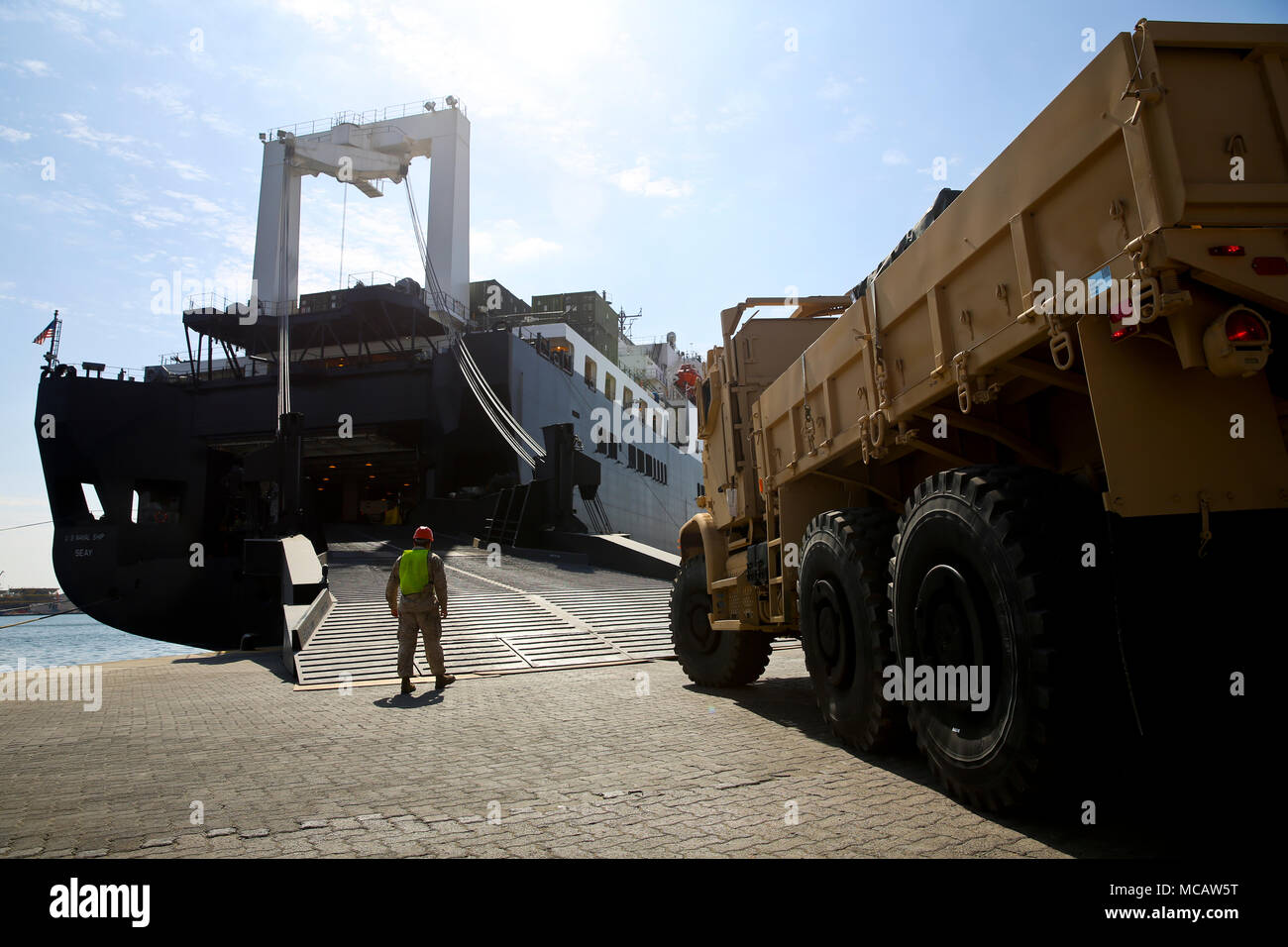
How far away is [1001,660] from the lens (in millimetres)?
3158

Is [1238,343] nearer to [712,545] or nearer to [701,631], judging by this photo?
[712,545]

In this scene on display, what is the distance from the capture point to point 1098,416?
2775 millimetres

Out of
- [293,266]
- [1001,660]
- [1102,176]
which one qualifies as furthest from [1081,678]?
[293,266]

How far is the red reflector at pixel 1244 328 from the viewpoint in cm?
248

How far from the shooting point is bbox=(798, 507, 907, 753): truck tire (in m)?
4.24

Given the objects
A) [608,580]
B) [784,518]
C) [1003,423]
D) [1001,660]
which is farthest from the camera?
[608,580]

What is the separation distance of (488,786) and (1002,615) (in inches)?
105

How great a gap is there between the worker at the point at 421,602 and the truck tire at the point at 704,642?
2569 mm

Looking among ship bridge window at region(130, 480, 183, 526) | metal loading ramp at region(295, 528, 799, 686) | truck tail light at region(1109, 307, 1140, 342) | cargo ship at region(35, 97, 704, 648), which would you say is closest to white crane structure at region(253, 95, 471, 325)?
cargo ship at region(35, 97, 704, 648)

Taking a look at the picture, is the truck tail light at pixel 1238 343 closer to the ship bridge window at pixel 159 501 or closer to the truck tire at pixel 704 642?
the truck tire at pixel 704 642

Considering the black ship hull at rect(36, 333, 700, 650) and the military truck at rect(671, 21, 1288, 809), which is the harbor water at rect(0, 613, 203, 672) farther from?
the military truck at rect(671, 21, 1288, 809)

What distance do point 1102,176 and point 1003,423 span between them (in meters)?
1.43

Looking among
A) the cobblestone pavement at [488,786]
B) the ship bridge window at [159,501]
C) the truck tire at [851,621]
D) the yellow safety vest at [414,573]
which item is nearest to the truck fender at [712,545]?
the cobblestone pavement at [488,786]
